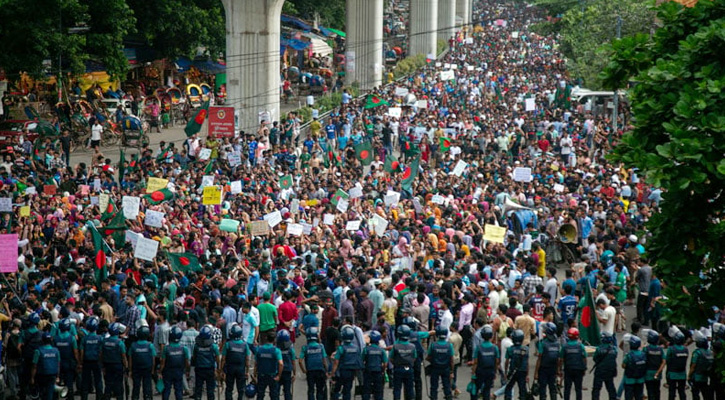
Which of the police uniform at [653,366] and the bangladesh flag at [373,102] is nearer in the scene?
the police uniform at [653,366]

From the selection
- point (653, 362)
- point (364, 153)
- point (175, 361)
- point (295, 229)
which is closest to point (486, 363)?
point (653, 362)

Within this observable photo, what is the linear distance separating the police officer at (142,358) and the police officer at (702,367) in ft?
22.8

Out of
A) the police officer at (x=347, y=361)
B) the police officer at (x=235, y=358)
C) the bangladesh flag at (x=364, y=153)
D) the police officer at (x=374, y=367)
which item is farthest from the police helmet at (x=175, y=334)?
the bangladesh flag at (x=364, y=153)

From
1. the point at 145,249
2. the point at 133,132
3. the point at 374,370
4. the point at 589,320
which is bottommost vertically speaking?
the point at 374,370

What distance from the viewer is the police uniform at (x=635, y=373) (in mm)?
13977

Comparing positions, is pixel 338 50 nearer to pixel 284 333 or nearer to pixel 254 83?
pixel 254 83

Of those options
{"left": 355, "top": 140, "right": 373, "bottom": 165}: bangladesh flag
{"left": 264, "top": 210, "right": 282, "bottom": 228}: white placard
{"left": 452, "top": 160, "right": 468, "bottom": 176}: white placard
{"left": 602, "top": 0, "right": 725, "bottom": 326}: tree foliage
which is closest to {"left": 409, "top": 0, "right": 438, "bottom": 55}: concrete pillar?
{"left": 355, "top": 140, "right": 373, "bottom": 165}: bangladesh flag

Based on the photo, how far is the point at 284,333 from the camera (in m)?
14.2

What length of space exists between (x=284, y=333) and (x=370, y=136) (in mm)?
18642

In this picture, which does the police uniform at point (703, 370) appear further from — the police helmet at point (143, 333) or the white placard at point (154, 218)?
the white placard at point (154, 218)

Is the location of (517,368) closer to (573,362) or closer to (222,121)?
(573,362)

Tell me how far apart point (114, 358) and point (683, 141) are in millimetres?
7741

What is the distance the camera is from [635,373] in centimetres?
1401

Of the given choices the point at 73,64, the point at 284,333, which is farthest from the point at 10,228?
the point at 73,64
